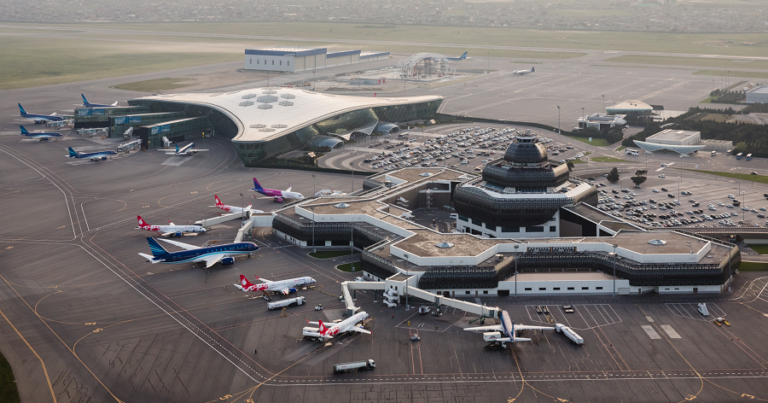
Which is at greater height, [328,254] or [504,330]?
[328,254]

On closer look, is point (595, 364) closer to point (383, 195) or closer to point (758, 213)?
point (383, 195)

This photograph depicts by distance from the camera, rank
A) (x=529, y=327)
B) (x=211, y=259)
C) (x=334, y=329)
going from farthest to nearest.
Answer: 1. (x=211, y=259)
2. (x=529, y=327)
3. (x=334, y=329)

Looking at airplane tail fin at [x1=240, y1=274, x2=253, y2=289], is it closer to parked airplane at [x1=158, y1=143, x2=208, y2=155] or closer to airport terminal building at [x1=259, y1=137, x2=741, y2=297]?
airport terminal building at [x1=259, y1=137, x2=741, y2=297]

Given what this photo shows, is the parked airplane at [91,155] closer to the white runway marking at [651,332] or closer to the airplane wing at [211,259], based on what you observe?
the airplane wing at [211,259]

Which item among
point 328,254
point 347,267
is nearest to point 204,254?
point 328,254

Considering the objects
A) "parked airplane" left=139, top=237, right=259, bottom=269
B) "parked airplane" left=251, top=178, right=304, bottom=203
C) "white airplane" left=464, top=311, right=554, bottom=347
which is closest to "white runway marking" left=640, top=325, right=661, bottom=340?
"white airplane" left=464, top=311, right=554, bottom=347

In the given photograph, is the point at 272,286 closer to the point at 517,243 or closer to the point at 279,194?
the point at 517,243

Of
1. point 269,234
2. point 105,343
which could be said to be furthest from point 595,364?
point 269,234
